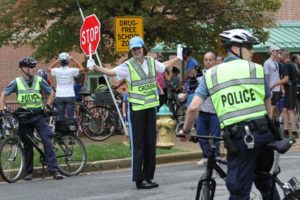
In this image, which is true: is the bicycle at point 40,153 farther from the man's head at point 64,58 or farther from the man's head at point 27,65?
the man's head at point 64,58

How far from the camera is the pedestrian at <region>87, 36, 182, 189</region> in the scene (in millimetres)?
8812

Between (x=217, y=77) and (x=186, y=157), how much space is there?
283 inches

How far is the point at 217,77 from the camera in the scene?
526 cm

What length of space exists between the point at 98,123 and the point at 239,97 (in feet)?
34.4

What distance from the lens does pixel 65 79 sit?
13609mm

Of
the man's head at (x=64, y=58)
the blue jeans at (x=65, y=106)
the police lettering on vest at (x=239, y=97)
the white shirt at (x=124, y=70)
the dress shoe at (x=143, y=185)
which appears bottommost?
the dress shoe at (x=143, y=185)

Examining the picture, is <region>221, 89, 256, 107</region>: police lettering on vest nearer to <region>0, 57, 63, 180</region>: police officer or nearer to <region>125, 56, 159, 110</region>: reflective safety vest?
<region>125, 56, 159, 110</region>: reflective safety vest

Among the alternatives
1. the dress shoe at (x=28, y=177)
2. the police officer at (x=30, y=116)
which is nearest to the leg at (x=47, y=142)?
the police officer at (x=30, y=116)

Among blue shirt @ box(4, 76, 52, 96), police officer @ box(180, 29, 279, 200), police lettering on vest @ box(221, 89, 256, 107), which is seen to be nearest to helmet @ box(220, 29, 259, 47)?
police officer @ box(180, 29, 279, 200)

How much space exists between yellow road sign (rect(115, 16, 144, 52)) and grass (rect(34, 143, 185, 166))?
6.63 ft

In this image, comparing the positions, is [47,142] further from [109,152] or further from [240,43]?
[240,43]

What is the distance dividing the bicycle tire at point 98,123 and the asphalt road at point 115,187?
14.2 feet

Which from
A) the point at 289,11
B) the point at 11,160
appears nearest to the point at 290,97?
the point at 11,160

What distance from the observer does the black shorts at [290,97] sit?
14.7m
